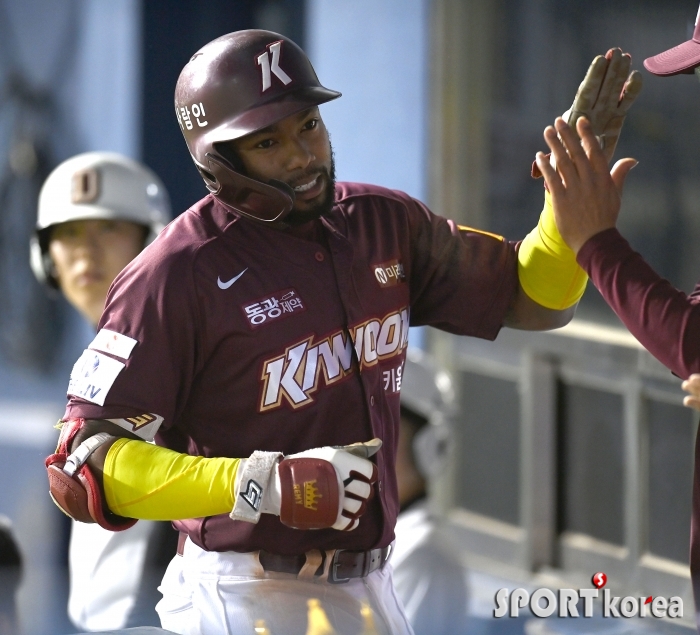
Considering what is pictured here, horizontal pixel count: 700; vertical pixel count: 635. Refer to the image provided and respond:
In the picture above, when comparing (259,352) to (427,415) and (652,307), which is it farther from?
(427,415)

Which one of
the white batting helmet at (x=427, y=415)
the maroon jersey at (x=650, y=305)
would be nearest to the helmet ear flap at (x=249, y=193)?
the maroon jersey at (x=650, y=305)

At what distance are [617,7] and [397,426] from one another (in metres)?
2.97

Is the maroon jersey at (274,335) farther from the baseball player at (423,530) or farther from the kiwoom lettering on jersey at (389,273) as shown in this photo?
the baseball player at (423,530)

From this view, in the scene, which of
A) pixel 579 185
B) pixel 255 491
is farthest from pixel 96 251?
pixel 579 185

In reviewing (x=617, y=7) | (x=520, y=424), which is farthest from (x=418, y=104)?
(x=520, y=424)

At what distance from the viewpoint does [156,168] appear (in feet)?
25.7

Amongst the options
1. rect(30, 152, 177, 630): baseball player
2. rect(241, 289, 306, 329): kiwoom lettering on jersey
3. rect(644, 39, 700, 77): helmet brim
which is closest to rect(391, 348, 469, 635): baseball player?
rect(30, 152, 177, 630): baseball player

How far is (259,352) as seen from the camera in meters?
2.62

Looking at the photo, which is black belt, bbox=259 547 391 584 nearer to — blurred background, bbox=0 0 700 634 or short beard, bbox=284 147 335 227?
short beard, bbox=284 147 335 227

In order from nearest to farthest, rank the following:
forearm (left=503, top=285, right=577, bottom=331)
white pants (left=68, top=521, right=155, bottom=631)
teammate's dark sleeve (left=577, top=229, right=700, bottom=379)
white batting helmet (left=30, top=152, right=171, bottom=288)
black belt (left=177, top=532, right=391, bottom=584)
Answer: teammate's dark sleeve (left=577, top=229, right=700, bottom=379)
black belt (left=177, top=532, right=391, bottom=584)
forearm (left=503, top=285, right=577, bottom=331)
white pants (left=68, top=521, right=155, bottom=631)
white batting helmet (left=30, top=152, right=171, bottom=288)

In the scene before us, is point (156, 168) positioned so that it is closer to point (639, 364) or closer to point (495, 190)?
point (495, 190)

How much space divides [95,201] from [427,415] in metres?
1.41

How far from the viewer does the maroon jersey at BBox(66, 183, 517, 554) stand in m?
2.55

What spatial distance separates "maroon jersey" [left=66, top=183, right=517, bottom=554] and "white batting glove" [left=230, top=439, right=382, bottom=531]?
276 mm
